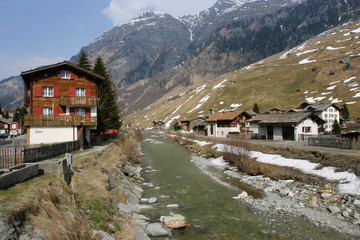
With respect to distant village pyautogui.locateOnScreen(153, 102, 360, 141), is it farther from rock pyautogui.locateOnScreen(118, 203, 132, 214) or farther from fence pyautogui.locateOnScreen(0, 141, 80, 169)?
fence pyautogui.locateOnScreen(0, 141, 80, 169)

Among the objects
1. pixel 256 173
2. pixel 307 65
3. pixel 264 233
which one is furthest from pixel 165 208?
pixel 307 65

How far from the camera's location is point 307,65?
184 metres

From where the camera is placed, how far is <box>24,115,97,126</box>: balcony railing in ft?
102

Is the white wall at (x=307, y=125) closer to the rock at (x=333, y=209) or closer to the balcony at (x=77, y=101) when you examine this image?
the rock at (x=333, y=209)

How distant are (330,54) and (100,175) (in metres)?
236

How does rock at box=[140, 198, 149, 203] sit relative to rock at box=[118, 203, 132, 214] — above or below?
below

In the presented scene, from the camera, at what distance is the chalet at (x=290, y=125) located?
162 ft

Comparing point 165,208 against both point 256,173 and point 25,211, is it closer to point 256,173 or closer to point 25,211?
point 25,211

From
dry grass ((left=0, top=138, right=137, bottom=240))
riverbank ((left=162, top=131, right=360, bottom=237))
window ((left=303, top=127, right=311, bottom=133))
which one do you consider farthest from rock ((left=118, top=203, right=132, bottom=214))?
window ((left=303, top=127, right=311, bottom=133))

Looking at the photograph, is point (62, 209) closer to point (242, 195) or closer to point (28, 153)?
point (28, 153)

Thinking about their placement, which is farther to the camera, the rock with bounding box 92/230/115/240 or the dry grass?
the rock with bounding box 92/230/115/240

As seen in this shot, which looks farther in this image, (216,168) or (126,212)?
(216,168)

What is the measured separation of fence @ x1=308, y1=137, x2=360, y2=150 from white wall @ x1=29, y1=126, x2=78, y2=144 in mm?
37698

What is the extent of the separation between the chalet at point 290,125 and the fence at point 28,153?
44.3 meters
